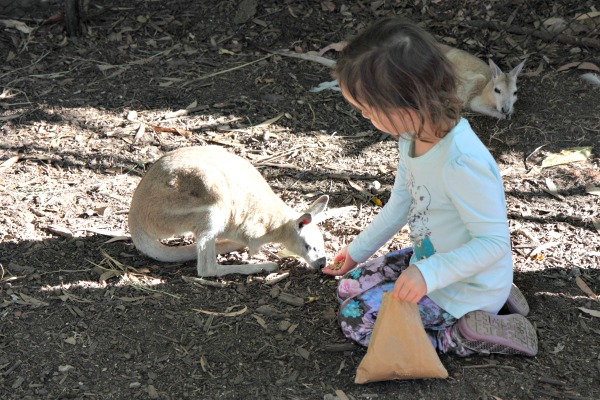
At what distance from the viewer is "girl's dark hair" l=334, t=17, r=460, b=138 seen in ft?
9.53

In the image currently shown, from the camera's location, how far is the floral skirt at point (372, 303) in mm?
3359

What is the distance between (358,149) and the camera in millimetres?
5438

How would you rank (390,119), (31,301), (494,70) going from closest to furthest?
(390,119), (31,301), (494,70)

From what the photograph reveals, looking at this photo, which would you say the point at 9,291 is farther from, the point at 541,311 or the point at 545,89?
the point at 545,89

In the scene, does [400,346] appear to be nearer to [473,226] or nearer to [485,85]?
[473,226]

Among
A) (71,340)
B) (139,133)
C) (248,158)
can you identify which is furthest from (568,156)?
(71,340)

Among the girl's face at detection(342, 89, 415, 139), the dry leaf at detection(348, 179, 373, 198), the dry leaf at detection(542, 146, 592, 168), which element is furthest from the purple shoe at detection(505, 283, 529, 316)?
the dry leaf at detection(542, 146, 592, 168)

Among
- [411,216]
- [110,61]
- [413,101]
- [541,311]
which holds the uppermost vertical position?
[413,101]

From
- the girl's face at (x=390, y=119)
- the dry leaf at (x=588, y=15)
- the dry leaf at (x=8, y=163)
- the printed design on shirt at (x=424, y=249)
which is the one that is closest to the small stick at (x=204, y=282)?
the printed design on shirt at (x=424, y=249)

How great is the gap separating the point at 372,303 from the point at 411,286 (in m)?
0.50

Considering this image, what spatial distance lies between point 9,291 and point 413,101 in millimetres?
2311

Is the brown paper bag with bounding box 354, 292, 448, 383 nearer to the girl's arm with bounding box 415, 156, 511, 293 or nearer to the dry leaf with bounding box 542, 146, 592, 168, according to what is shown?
the girl's arm with bounding box 415, 156, 511, 293

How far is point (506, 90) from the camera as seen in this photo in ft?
19.8

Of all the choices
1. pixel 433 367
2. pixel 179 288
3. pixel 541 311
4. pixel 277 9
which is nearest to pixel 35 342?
pixel 179 288
